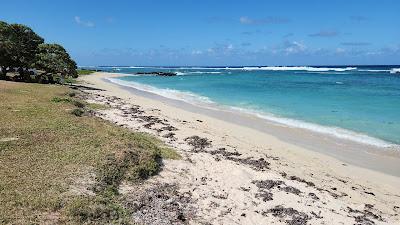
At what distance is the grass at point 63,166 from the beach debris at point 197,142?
128 centimetres

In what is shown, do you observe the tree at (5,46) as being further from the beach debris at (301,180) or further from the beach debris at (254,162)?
the beach debris at (301,180)

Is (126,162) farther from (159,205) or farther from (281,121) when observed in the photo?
(281,121)

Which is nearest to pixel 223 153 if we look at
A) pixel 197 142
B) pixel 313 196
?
pixel 197 142

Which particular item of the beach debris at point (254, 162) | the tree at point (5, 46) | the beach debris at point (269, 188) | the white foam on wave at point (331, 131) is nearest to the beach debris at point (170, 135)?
the beach debris at point (254, 162)

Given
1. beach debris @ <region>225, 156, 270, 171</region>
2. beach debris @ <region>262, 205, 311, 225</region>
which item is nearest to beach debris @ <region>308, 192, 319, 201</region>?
beach debris @ <region>262, 205, 311, 225</region>

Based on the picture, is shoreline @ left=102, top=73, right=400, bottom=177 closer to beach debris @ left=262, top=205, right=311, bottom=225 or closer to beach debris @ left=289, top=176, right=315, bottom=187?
beach debris @ left=289, top=176, right=315, bottom=187

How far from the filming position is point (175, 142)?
15797 mm

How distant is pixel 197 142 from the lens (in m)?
16.1

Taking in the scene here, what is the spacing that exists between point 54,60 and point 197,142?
26799 millimetres

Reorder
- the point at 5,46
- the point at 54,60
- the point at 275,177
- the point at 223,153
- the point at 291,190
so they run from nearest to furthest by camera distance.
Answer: the point at 291,190
the point at 275,177
the point at 223,153
the point at 5,46
the point at 54,60

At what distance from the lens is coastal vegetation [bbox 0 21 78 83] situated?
Answer: 1428 inches

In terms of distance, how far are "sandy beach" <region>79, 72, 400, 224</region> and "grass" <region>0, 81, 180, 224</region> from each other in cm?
59

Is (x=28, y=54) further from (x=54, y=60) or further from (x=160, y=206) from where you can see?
(x=160, y=206)

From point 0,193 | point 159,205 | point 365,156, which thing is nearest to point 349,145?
point 365,156
